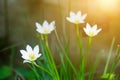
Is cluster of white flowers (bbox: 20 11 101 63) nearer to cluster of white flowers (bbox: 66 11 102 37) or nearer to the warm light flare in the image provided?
cluster of white flowers (bbox: 66 11 102 37)

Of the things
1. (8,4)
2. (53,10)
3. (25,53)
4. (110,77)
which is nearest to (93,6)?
(53,10)

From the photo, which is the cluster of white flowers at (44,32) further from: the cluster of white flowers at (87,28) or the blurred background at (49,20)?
the blurred background at (49,20)

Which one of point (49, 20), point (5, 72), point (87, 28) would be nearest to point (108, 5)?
point (49, 20)

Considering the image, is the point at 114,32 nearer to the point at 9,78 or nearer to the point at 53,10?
the point at 53,10

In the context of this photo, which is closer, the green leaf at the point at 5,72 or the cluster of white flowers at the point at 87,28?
the cluster of white flowers at the point at 87,28

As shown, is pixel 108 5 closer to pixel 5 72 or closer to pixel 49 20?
pixel 49 20

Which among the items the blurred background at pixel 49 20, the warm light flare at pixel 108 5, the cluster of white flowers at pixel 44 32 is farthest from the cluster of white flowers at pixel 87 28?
the warm light flare at pixel 108 5

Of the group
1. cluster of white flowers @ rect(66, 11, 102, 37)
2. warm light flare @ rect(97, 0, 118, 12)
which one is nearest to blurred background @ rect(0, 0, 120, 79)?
warm light flare @ rect(97, 0, 118, 12)
